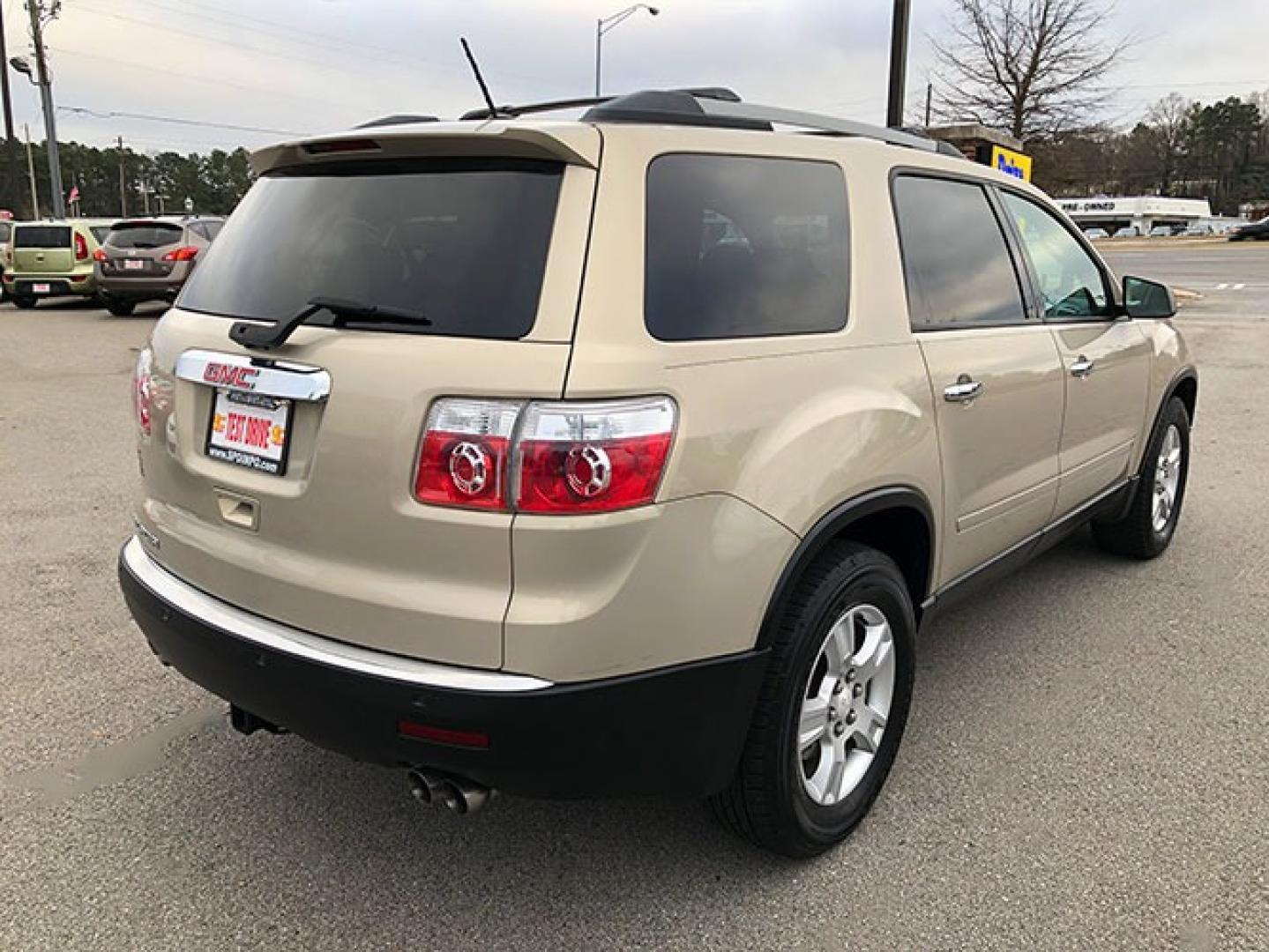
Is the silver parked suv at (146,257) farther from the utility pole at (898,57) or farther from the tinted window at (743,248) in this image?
the tinted window at (743,248)

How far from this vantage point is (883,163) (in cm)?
292

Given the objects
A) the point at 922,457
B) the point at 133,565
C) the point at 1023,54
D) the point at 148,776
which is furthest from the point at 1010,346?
the point at 1023,54

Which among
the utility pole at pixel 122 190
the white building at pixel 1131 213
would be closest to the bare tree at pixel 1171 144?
the white building at pixel 1131 213

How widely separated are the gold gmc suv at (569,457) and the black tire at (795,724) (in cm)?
1

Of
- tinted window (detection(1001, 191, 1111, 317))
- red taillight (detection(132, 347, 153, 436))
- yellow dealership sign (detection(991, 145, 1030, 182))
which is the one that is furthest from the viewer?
yellow dealership sign (detection(991, 145, 1030, 182))

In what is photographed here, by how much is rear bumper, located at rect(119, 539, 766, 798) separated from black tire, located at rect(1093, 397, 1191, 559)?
322 cm

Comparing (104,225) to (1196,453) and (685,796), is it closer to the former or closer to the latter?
(1196,453)

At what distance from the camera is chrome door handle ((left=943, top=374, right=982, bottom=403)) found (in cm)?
294

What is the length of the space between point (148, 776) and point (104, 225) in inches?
738

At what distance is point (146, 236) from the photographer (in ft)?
53.3

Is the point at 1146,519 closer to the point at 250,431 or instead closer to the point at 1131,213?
the point at 250,431

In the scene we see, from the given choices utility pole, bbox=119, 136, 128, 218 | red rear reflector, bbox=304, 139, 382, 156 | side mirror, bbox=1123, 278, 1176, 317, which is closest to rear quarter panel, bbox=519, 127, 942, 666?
red rear reflector, bbox=304, 139, 382, 156

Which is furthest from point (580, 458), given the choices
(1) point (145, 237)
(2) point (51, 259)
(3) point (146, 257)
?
(2) point (51, 259)

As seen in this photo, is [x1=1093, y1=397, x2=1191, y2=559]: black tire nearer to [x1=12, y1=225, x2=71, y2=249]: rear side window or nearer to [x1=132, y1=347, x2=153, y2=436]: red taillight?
[x1=132, y1=347, x2=153, y2=436]: red taillight
